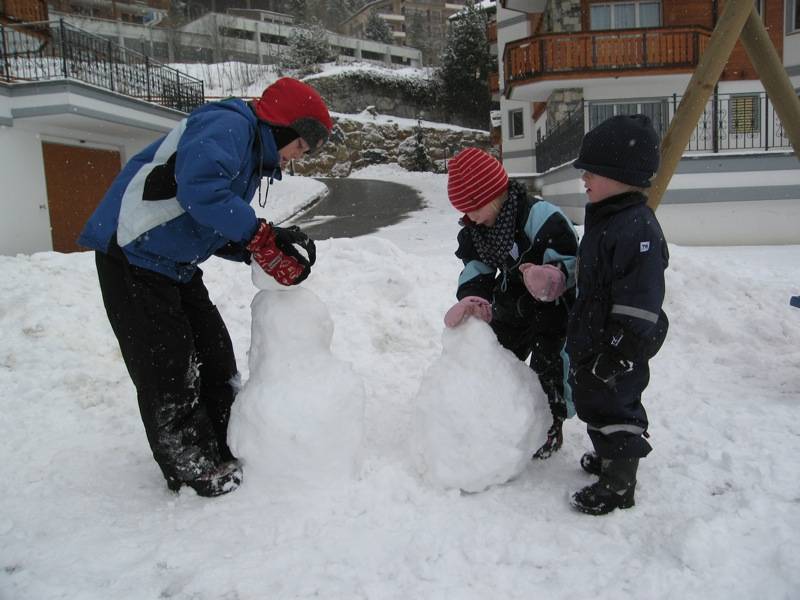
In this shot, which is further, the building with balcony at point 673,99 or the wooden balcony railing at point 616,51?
the wooden balcony railing at point 616,51

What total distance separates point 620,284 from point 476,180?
2.53 ft

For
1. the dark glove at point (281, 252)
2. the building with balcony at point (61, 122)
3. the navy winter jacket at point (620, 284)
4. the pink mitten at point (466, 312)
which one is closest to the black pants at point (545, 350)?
the pink mitten at point (466, 312)

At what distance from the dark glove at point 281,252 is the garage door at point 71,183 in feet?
40.1

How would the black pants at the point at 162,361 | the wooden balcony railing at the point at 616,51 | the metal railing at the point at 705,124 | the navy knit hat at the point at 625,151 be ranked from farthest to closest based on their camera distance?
1. the wooden balcony railing at the point at 616,51
2. the metal railing at the point at 705,124
3. the black pants at the point at 162,361
4. the navy knit hat at the point at 625,151

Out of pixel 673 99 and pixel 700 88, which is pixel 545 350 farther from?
pixel 673 99

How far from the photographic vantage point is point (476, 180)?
8.31 ft

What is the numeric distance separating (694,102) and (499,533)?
3.76m

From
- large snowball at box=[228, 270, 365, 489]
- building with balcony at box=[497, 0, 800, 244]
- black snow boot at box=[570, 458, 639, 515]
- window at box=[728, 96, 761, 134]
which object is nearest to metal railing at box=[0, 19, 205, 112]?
building with balcony at box=[497, 0, 800, 244]

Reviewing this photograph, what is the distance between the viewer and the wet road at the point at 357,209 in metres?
13.6

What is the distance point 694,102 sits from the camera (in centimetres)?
439

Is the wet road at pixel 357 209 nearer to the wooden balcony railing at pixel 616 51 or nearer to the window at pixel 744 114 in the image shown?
the wooden balcony railing at pixel 616 51

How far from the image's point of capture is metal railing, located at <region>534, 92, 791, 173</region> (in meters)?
12.8

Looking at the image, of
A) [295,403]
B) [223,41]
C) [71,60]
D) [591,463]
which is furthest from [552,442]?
[223,41]

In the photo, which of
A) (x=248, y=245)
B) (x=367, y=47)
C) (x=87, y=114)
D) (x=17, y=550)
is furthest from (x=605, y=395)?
(x=367, y=47)
